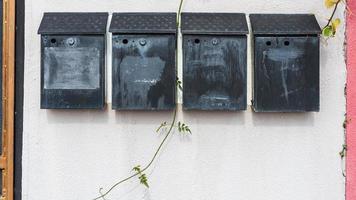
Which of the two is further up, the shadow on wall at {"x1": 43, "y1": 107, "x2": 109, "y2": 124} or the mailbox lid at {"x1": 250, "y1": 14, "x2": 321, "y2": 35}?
the mailbox lid at {"x1": 250, "y1": 14, "x2": 321, "y2": 35}

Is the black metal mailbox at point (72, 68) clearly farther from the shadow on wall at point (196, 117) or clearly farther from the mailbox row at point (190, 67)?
the shadow on wall at point (196, 117)

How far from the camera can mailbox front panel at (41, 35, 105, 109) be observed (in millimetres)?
2570

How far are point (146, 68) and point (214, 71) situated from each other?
364mm

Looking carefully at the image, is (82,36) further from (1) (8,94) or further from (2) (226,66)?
(2) (226,66)

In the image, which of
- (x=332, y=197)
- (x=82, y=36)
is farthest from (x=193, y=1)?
(x=332, y=197)

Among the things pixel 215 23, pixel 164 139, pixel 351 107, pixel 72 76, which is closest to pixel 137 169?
pixel 164 139

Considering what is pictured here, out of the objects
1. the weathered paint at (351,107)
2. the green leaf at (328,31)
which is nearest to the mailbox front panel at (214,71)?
the green leaf at (328,31)

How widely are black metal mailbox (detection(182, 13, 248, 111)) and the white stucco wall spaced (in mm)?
140

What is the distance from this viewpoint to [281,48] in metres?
2.55

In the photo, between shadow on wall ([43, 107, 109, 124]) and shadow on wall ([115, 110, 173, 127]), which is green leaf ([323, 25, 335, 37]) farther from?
shadow on wall ([43, 107, 109, 124])

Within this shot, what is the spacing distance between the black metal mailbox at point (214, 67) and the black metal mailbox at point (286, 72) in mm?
93

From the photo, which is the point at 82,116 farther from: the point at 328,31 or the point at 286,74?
the point at 328,31

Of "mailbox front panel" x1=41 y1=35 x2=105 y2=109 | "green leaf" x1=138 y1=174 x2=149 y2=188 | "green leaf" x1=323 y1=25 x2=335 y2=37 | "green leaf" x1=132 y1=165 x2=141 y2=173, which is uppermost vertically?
"green leaf" x1=323 y1=25 x2=335 y2=37

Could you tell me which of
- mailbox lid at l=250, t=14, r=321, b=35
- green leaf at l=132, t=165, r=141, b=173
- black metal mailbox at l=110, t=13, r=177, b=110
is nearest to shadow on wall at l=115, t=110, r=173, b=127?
black metal mailbox at l=110, t=13, r=177, b=110
